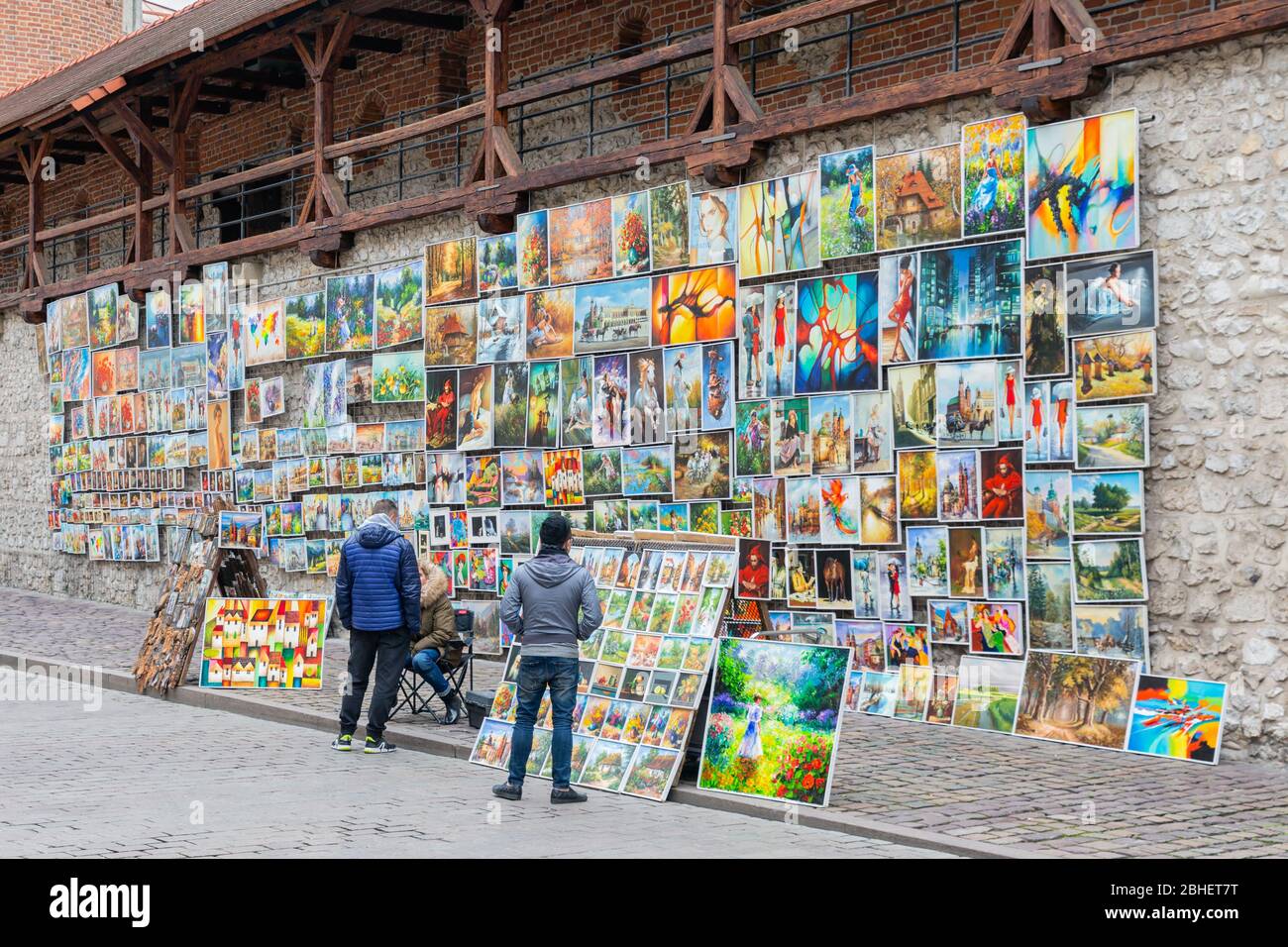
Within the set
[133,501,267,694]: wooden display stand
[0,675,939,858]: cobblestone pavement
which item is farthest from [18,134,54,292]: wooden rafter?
[0,675,939,858]: cobblestone pavement

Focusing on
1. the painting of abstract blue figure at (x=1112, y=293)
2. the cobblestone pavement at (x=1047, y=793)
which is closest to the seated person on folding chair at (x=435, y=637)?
the cobblestone pavement at (x=1047, y=793)

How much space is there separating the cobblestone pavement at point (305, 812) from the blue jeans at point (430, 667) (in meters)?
0.88

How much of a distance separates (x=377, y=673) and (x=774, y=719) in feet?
10.6

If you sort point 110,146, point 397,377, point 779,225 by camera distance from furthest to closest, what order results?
point 110,146, point 397,377, point 779,225

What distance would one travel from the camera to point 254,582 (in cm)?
1407

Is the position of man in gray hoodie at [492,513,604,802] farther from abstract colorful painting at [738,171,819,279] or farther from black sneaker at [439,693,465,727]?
abstract colorful painting at [738,171,819,279]

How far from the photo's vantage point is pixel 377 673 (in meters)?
10.9

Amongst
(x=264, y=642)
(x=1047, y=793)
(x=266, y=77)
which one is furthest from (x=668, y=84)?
(x=266, y=77)

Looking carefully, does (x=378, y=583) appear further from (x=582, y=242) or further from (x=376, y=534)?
(x=582, y=242)

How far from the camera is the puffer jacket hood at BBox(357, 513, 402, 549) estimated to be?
1084 cm

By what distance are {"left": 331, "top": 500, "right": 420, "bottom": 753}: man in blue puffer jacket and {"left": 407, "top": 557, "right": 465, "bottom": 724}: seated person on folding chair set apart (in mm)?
593

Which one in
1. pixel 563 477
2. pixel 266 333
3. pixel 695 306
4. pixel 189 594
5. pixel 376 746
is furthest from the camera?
pixel 266 333

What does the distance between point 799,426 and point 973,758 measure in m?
3.62

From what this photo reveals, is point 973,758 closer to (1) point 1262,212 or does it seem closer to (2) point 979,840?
(2) point 979,840
